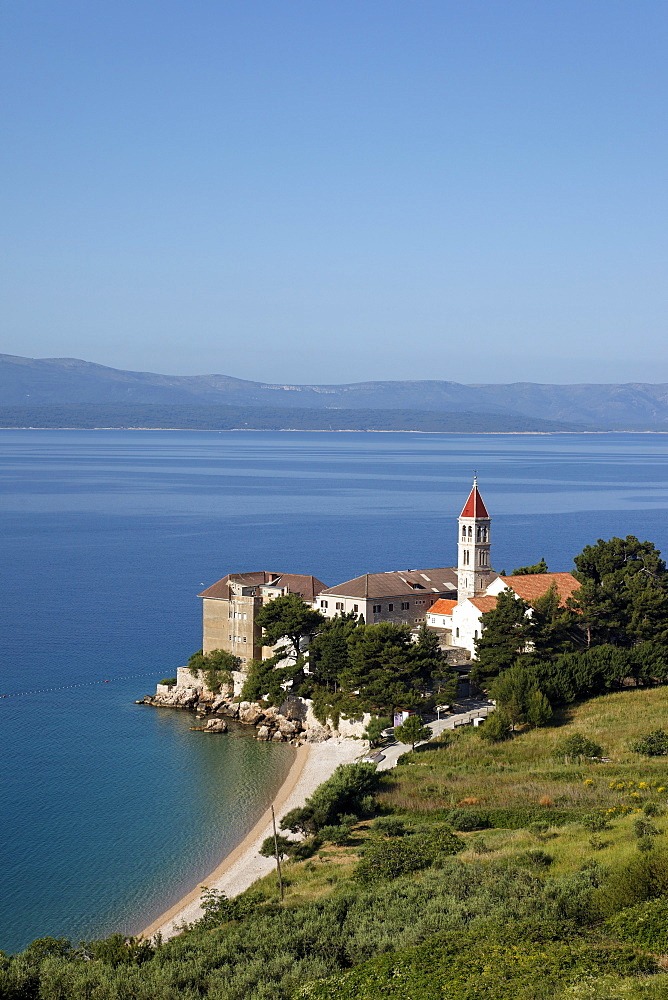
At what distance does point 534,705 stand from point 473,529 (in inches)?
595

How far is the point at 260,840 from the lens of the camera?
37031mm

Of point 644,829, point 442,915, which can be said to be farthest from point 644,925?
point 644,829

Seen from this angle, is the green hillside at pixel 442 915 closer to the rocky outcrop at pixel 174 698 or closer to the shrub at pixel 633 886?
the shrub at pixel 633 886

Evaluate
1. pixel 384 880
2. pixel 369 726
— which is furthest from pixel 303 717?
pixel 384 880

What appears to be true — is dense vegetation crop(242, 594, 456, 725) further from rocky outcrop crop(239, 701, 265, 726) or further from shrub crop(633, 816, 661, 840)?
shrub crop(633, 816, 661, 840)

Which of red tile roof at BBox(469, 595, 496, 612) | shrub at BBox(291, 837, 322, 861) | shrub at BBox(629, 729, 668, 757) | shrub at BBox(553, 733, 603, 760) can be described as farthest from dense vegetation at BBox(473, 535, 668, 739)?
shrub at BBox(291, 837, 322, 861)

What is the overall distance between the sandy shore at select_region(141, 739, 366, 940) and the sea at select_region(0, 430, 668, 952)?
0.69m

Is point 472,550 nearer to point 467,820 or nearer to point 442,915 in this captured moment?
point 467,820

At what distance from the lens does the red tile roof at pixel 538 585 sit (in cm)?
5385

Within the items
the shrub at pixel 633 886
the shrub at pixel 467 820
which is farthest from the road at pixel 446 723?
the shrub at pixel 633 886

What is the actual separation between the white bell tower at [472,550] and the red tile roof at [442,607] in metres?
0.88

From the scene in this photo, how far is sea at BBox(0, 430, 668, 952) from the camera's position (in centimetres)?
3572

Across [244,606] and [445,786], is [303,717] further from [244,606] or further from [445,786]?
[445,786]

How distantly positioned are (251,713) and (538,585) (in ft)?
54.2
